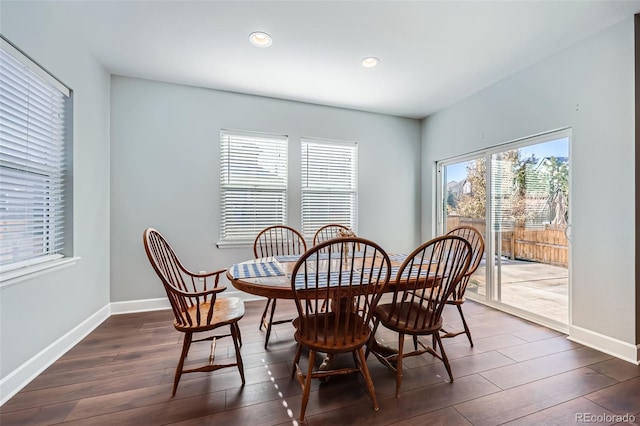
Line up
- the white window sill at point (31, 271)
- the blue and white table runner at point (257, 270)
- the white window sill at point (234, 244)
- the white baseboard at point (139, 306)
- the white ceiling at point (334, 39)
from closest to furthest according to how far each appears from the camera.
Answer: the white window sill at point (31, 271) → the blue and white table runner at point (257, 270) → the white ceiling at point (334, 39) → the white baseboard at point (139, 306) → the white window sill at point (234, 244)

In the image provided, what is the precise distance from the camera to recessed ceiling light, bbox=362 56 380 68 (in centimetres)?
267

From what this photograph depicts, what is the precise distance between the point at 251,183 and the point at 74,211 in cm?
173

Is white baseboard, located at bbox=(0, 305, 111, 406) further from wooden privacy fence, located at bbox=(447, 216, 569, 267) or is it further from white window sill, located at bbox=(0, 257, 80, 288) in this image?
wooden privacy fence, located at bbox=(447, 216, 569, 267)

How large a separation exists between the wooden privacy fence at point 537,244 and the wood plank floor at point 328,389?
2.71ft

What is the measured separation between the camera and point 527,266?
301cm

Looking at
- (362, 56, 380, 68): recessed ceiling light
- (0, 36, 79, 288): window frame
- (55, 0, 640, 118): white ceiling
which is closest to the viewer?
(0, 36, 79, 288): window frame

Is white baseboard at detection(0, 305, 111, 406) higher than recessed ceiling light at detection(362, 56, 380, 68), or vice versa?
recessed ceiling light at detection(362, 56, 380, 68)

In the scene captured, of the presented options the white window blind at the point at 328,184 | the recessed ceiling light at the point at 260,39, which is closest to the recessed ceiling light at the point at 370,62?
the recessed ceiling light at the point at 260,39

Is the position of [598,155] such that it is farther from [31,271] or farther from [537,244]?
[31,271]

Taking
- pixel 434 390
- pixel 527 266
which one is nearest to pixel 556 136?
pixel 527 266

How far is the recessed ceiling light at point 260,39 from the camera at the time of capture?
7.61ft

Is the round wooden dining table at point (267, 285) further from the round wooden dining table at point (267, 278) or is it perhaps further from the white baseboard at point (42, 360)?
the white baseboard at point (42, 360)

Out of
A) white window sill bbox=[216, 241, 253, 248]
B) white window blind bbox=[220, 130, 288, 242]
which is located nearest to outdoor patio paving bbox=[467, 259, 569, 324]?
white window blind bbox=[220, 130, 288, 242]

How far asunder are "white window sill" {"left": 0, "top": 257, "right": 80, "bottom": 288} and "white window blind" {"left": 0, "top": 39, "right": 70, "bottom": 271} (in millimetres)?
42
